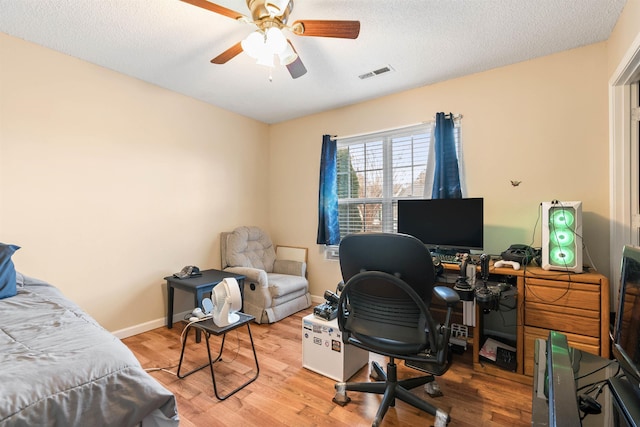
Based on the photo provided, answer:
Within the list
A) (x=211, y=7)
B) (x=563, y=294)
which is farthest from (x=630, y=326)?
(x=211, y=7)

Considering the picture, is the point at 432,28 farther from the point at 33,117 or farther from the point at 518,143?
the point at 33,117

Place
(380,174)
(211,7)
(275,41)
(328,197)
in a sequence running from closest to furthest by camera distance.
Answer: (211,7) → (275,41) → (380,174) → (328,197)

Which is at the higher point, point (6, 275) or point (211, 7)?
point (211, 7)

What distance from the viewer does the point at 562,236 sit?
2080mm

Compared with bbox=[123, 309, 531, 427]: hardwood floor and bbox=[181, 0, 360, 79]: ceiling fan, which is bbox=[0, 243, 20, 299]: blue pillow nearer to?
bbox=[123, 309, 531, 427]: hardwood floor

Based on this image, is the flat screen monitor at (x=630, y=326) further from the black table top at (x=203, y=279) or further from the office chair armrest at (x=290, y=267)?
the office chair armrest at (x=290, y=267)

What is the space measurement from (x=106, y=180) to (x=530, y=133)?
12.8 feet

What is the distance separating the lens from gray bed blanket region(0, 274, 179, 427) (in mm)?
885

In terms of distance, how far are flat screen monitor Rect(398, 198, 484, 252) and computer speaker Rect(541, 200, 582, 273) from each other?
0.43 metres

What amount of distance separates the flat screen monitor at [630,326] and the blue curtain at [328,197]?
9.23 feet

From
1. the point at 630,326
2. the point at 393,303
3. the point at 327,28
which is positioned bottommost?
the point at 393,303

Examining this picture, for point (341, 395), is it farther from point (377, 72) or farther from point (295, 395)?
point (377, 72)

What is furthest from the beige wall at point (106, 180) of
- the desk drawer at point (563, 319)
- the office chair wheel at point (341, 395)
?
the desk drawer at point (563, 319)

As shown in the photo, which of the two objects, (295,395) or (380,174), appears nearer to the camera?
(295,395)
